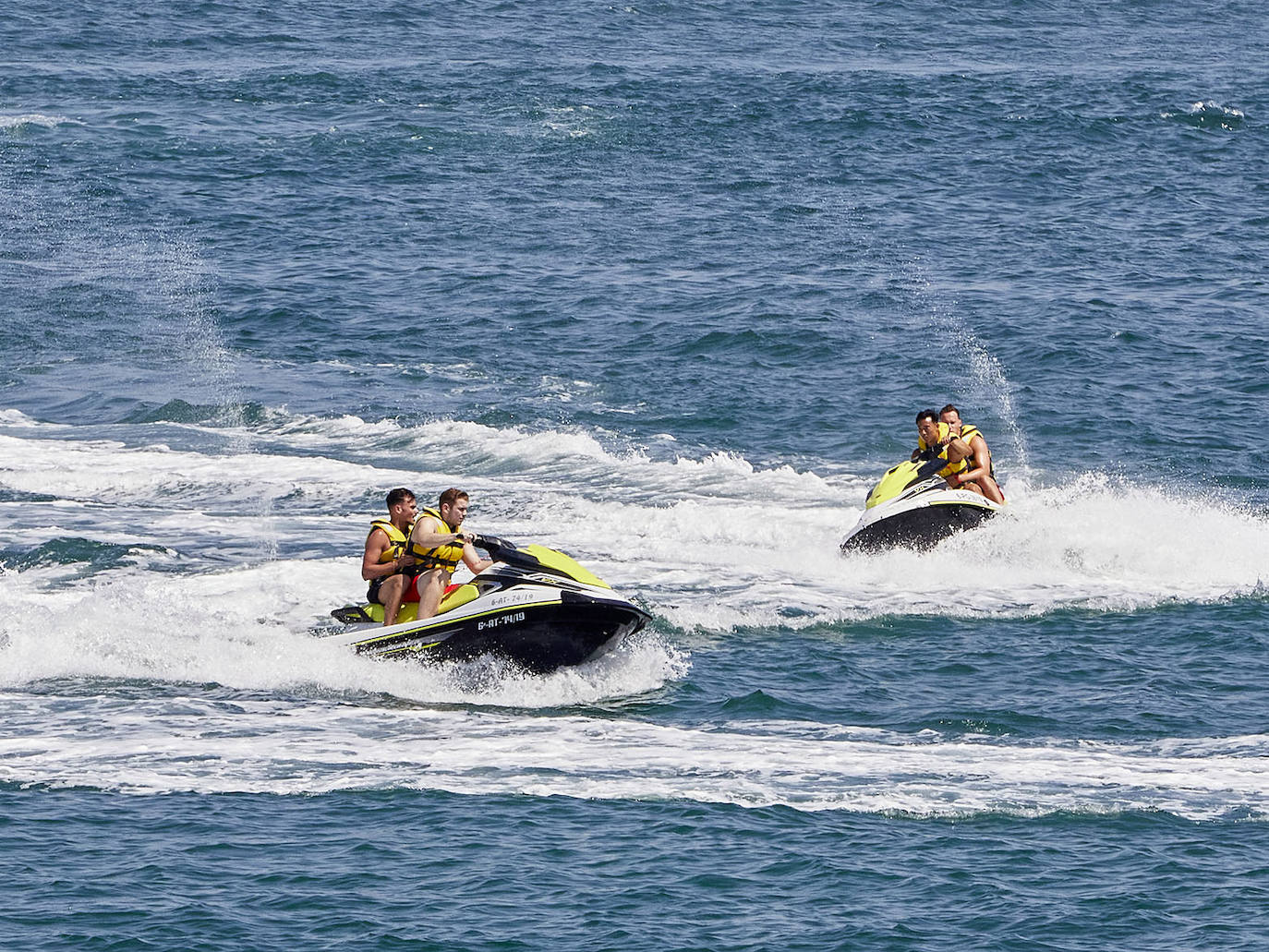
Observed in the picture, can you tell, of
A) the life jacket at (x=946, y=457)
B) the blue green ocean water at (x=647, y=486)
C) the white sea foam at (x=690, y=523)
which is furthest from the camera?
the life jacket at (x=946, y=457)

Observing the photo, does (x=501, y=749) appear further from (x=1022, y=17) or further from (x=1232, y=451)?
(x=1022, y=17)

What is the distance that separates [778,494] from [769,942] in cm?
1098

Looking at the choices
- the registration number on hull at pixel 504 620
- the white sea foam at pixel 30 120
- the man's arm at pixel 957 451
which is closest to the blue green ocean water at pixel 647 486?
the white sea foam at pixel 30 120

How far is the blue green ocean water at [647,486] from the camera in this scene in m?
11.0

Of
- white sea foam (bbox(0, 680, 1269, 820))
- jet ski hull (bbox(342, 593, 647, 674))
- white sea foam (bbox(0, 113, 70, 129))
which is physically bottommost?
white sea foam (bbox(0, 680, 1269, 820))

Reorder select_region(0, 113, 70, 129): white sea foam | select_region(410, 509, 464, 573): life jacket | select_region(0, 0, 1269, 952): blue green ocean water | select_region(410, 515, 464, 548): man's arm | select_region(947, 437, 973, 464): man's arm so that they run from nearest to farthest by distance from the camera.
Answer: select_region(0, 0, 1269, 952): blue green ocean water
select_region(410, 515, 464, 548): man's arm
select_region(410, 509, 464, 573): life jacket
select_region(947, 437, 973, 464): man's arm
select_region(0, 113, 70, 129): white sea foam

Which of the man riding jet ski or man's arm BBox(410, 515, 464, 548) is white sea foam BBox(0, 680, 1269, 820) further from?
the man riding jet ski

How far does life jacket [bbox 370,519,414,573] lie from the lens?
47.6ft

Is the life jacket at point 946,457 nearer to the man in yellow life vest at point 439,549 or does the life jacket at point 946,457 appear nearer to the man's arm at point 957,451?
the man's arm at point 957,451

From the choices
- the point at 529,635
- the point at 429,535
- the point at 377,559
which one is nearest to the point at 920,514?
the point at 529,635

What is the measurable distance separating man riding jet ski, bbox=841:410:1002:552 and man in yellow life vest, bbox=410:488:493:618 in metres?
4.80

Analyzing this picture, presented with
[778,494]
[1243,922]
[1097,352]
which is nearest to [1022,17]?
[1097,352]

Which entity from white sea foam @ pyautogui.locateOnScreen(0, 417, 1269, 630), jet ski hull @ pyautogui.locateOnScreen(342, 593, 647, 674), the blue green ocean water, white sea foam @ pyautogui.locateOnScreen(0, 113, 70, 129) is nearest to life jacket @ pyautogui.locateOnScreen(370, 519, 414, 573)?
jet ski hull @ pyautogui.locateOnScreen(342, 593, 647, 674)

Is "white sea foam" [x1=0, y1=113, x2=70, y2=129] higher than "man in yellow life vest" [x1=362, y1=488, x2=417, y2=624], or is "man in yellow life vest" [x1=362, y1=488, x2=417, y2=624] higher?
"white sea foam" [x1=0, y1=113, x2=70, y2=129]
